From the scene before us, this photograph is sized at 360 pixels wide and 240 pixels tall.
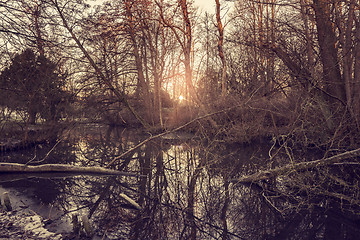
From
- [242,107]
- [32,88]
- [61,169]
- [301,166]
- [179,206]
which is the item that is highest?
[32,88]

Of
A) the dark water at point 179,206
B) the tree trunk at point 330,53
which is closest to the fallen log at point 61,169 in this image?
the dark water at point 179,206

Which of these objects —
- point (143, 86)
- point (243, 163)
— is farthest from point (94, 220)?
point (143, 86)

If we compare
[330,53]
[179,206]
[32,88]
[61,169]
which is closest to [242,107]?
[330,53]

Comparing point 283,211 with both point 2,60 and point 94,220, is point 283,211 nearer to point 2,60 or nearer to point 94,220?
point 94,220

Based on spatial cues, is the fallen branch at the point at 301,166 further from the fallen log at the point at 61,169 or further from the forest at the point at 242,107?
the fallen log at the point at 61,169

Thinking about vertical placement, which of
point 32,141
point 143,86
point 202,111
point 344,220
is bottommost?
point 344,220

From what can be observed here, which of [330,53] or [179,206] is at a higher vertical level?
[330,53]

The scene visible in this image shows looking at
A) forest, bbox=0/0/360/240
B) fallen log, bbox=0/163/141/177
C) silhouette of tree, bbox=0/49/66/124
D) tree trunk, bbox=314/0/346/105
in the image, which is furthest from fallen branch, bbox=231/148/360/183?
silhouette of tree, bbox=0/49/66/124

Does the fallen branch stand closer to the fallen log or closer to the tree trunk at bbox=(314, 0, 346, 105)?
the tree trunk at bbox=(314, 0, 346, 105)

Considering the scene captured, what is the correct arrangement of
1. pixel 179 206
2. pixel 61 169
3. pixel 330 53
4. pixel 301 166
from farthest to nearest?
pixel 330 53, pixel 61 169, pixel 301 166, pixel 179 206

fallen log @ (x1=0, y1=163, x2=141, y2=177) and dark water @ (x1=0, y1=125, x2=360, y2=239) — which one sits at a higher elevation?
fallen log @ (x1=0, y1=163, x2=141, y2=177)

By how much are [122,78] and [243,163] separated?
837cm

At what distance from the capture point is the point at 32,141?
13695 millimetres

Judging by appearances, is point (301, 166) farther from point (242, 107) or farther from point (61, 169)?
point (61, 169)
